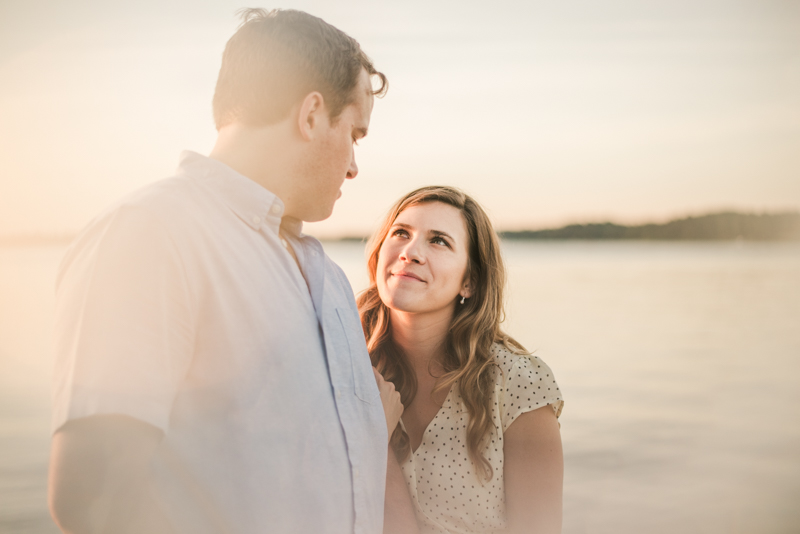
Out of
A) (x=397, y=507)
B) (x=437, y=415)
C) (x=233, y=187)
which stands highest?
(x=233, y=187)

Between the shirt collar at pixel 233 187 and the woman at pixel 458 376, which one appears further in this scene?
the woman at pixel 458 376

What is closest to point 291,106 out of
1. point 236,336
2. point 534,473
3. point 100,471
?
point 236,336

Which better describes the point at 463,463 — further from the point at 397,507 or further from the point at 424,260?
the point at 424,260

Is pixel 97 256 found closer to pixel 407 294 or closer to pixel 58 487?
pixel 58 487

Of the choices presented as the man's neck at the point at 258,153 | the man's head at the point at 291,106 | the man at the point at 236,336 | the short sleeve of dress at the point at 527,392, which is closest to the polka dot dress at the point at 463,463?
the short sleeve of dress at the point at 527,392

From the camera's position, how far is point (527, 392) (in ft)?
5.25

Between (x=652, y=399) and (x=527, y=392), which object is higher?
(x=527, y=392)

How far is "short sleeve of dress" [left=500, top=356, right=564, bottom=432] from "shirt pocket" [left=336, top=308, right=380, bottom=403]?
1.95 ft

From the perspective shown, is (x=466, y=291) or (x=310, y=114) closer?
(x=310, y=114)

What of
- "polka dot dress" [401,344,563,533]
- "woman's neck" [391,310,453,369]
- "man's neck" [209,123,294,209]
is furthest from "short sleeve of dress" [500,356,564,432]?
"man's neck" [209,123,294,209]

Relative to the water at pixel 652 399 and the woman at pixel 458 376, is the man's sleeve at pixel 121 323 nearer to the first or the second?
the woman at pixel 458 376

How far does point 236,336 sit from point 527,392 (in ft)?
3.39

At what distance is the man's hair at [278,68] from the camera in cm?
104

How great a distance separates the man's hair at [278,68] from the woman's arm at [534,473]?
1060 mm
